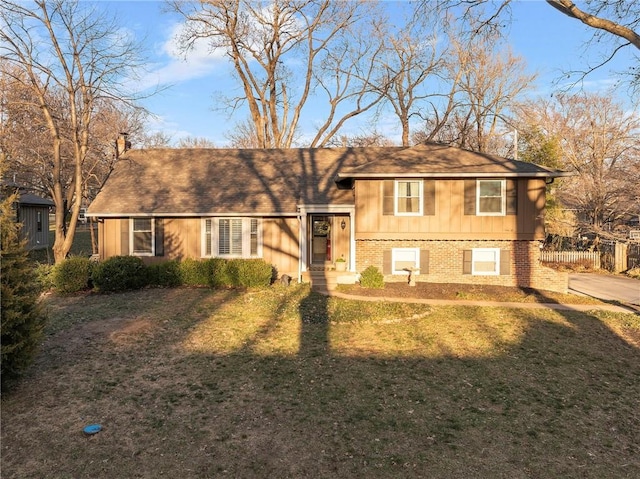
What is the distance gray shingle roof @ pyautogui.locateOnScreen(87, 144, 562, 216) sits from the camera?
1584 cm

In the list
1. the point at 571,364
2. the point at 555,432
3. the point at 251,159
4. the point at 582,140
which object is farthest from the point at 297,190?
the point at 582,140

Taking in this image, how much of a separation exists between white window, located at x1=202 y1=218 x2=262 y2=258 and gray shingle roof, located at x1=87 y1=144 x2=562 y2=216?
581 millimetres

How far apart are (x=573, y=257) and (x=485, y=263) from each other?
38.5 ft

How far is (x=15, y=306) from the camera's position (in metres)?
5.97

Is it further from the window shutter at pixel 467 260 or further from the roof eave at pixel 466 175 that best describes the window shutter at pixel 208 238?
the window shutter at pixel 467 260

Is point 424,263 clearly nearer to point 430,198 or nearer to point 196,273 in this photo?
point 430,198

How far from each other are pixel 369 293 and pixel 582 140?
70.4 ft

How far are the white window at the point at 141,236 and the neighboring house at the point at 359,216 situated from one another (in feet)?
0.13

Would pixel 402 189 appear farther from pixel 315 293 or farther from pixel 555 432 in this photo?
pixel 555 432

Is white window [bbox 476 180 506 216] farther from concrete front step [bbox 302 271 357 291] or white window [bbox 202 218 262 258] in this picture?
white window [bbox 202 218 262 258]

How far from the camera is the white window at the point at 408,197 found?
51.3 ft

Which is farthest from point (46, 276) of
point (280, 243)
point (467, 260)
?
point (467, 260)

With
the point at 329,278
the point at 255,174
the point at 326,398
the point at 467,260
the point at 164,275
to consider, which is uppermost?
the point at 255,174

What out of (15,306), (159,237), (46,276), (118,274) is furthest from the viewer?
(159,237)
